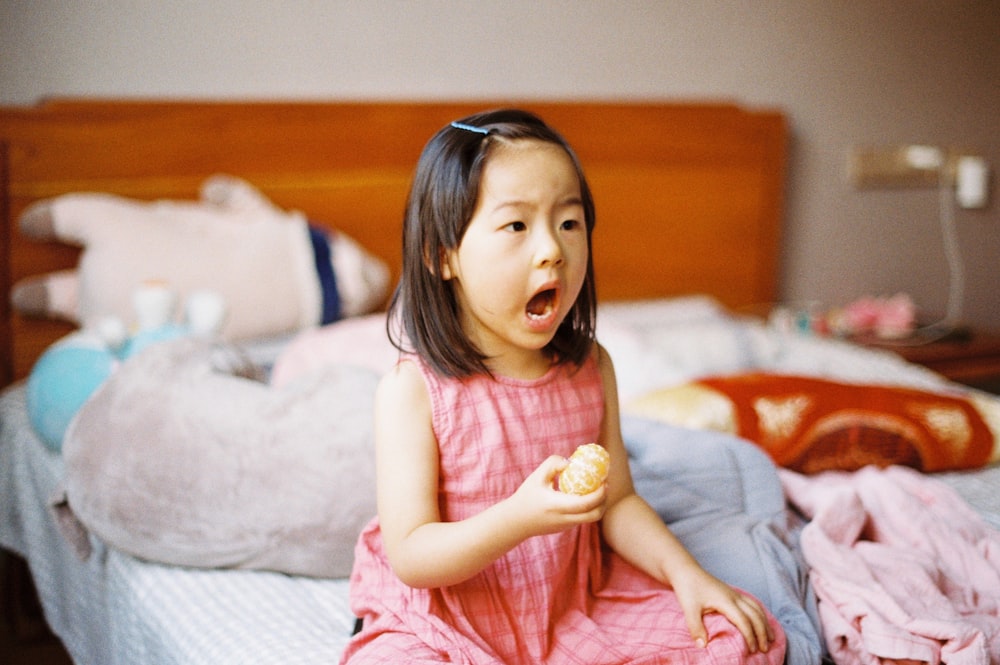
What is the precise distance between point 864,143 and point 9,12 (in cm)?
241

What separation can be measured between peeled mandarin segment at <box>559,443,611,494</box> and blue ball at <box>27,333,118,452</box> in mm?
961

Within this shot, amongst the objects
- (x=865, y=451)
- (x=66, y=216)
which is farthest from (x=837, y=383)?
(x=66, y=216)

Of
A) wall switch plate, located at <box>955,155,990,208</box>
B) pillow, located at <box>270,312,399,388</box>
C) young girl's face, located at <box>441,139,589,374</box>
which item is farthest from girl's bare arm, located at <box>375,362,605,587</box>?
wall switch plate, located at <box>955,155,990,208</box>

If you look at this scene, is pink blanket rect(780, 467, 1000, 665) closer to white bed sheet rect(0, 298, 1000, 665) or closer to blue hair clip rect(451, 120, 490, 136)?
white bed sheet rect(0, 298, 1000, 665)

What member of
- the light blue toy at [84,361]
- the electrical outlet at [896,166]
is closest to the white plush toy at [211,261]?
the light blue toy at [84,361]

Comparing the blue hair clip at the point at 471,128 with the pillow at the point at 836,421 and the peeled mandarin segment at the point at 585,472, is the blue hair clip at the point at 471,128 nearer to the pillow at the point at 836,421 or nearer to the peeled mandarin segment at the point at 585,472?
the peeled mandarin segment at the point at 585,472

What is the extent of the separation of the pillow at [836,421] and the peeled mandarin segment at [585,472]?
29.7 inches

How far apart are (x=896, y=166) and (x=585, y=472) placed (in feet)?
8.99

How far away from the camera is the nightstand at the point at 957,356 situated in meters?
2.48

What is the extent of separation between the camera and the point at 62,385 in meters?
1.48

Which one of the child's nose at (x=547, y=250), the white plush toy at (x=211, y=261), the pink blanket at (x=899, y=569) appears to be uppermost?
the child's nose at (x=547, y=250)

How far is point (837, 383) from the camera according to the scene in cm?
160

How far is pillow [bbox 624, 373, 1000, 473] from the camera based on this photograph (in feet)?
4.82

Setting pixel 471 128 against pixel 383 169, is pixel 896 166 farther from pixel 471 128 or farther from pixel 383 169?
pixel 471 128
